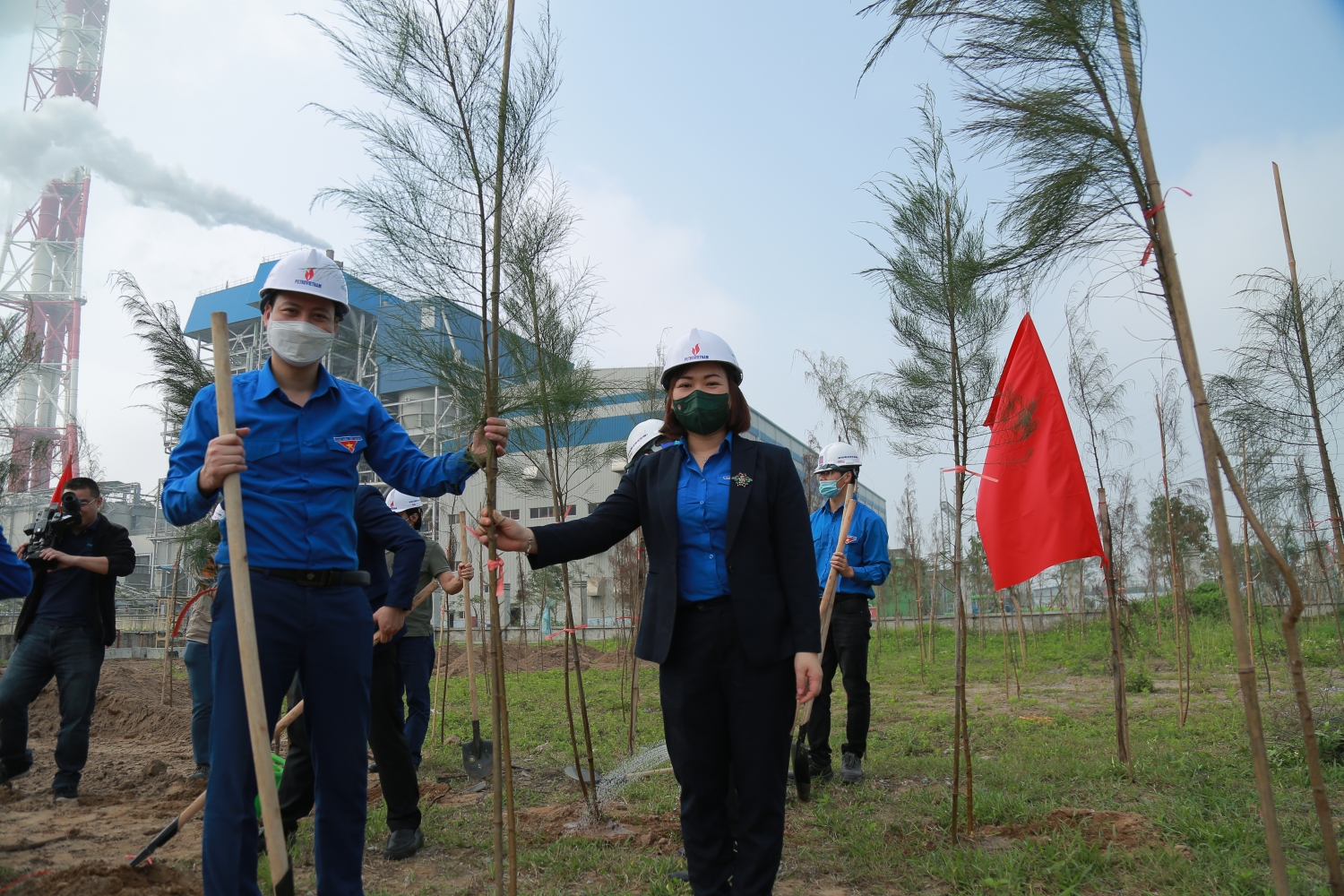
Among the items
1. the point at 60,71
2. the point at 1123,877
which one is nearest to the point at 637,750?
the point at 1123,877

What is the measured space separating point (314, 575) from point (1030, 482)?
338 cm

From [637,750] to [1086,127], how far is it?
5.75 metres

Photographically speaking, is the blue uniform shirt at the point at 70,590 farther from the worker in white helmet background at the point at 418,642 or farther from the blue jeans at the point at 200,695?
the worker in white helmet background at the point at 418,642

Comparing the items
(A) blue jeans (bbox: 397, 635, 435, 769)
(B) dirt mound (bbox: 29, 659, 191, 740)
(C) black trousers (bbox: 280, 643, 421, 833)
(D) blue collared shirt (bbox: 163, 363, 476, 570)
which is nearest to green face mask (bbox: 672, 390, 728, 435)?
(D) blue collared shirt (bbox: 163, 363, 476, 570)

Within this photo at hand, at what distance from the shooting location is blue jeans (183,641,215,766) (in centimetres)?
587

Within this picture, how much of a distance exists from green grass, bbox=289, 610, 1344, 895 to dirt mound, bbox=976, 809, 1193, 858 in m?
0.03

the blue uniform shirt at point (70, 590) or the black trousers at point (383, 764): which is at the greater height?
the blue uniform shirt at point (70, 590)

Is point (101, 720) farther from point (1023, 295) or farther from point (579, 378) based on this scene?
point (1023, 295)

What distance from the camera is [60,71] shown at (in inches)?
1467

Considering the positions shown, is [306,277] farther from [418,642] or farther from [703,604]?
[418,642]

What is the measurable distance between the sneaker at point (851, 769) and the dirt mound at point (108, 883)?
3650mm

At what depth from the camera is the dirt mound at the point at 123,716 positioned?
9.29 meters

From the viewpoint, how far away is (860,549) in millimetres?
5594

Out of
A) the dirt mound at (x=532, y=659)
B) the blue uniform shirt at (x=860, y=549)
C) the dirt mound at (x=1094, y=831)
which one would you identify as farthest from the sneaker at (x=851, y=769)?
the dirt mound at (x=532, y=659)
